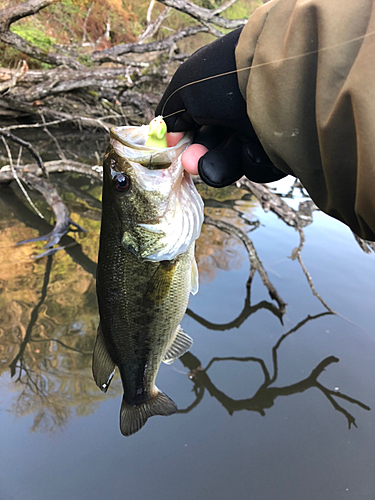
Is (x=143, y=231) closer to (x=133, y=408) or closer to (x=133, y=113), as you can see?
(x=133, y=408)

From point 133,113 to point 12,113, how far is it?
2.91 m

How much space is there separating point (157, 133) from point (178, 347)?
114cm

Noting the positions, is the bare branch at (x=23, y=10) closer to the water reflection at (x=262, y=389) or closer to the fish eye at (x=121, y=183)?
the fish eye at (x=121, y=183)

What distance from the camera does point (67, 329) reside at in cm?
314

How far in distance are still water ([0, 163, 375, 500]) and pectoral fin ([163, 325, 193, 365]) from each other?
950mm

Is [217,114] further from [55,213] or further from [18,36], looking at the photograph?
[18,36]

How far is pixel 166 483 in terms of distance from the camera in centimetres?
213

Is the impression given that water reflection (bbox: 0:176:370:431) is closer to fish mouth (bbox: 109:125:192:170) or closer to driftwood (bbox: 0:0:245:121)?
fish mouth (bbox: 109:125:192:170)

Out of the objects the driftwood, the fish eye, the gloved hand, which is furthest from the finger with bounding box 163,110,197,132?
the driftwood

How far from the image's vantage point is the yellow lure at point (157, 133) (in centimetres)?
132

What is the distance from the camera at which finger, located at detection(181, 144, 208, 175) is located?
1388 mm

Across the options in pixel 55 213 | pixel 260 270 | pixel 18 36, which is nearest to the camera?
pixel 260 270

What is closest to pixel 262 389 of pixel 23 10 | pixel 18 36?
pixel 23 10

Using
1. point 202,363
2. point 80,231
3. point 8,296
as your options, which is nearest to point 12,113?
point 80,231
